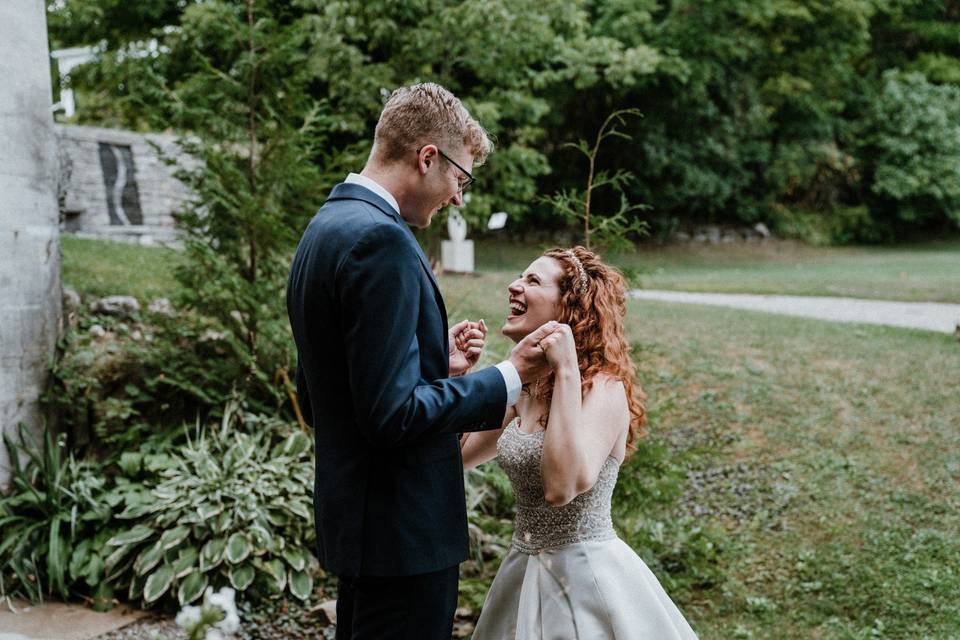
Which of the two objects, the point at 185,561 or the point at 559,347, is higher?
the point at 559,347

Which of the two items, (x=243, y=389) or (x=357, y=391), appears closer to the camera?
(x=357, y=391)

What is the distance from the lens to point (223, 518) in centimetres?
486

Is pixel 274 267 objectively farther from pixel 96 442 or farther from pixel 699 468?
pixel 699 468

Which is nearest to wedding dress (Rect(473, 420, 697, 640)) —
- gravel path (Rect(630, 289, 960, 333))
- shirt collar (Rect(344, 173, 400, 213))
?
shirt collar (Rect(344, 173, 400, 213))

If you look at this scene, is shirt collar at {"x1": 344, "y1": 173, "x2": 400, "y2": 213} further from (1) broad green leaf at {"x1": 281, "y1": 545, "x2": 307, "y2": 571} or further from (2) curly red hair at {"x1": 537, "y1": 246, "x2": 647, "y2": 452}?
(1) broad green leaf at {"x1": 281, "y1": 545, "x2": 307, "y2": 571}

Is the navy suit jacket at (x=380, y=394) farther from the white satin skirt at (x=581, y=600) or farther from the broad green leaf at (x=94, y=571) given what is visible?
the broad green leaf at (x=94, y=571)

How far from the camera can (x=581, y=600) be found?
2.61 meters

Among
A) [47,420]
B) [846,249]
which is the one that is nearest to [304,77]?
[47,420]

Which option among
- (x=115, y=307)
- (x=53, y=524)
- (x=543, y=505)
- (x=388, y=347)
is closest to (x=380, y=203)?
(x=388, y=347)

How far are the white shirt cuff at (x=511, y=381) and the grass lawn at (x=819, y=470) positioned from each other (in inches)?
101

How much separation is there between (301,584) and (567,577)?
2.60 meters

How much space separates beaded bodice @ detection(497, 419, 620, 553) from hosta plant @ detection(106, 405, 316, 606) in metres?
2.46

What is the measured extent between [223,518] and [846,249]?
77.7ft

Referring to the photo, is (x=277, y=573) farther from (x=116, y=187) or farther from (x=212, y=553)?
(x=116, y=187)
